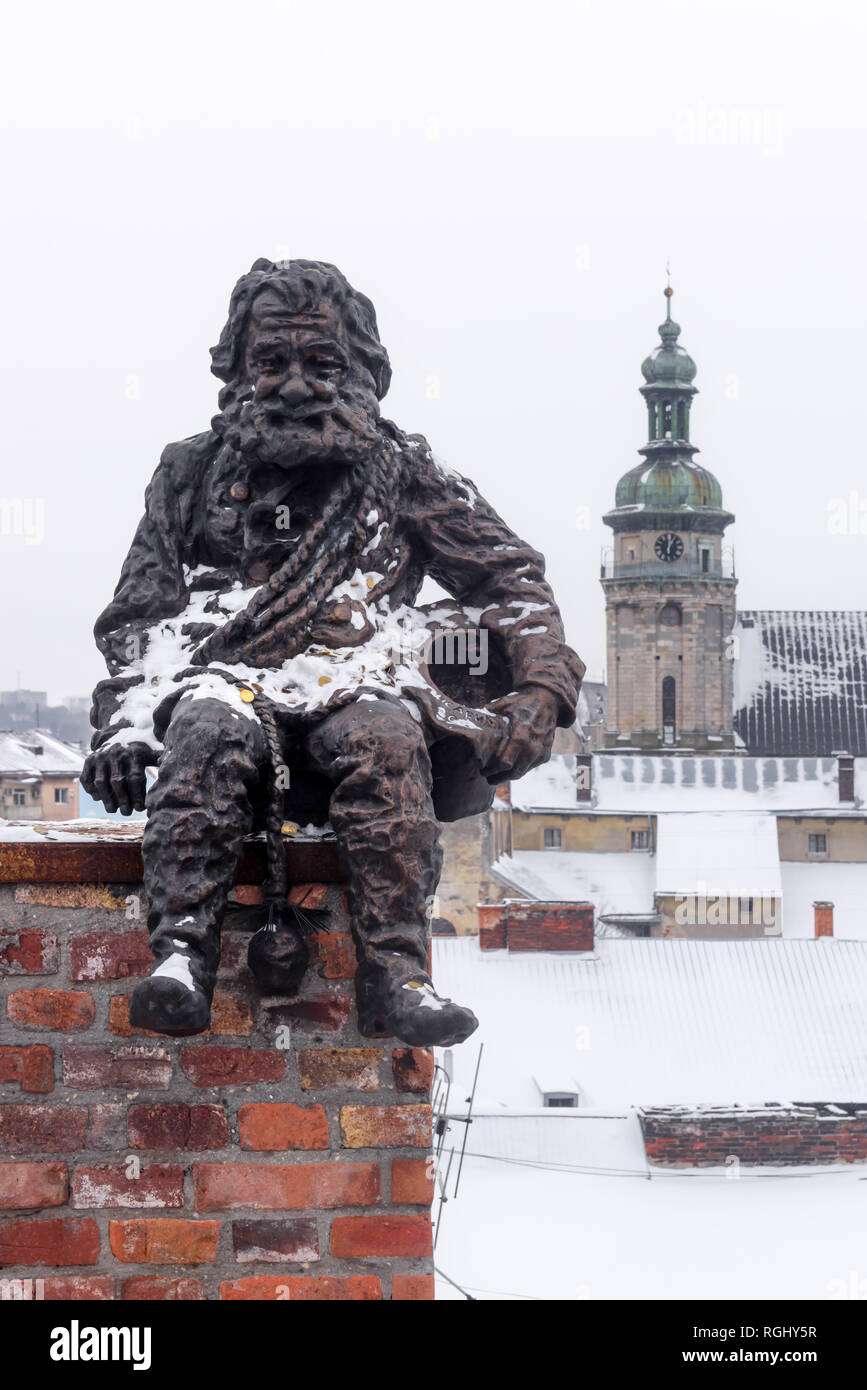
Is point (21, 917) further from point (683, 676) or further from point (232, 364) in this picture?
point (683, 676)

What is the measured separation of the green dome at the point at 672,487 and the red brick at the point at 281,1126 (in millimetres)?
61694

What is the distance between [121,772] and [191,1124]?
828 mm

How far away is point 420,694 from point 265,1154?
3.66 ft

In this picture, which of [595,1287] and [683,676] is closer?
[595,1287]

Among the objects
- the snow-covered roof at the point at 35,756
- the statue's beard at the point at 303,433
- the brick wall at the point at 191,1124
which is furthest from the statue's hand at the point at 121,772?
the snow-covered roof at the point at 35,756

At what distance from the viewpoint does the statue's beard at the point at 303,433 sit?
4.36m

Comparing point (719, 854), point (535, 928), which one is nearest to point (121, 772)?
point (535, 928)

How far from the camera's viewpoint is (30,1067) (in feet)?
13.8

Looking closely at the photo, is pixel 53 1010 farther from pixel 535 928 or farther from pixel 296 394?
pixel 535 928

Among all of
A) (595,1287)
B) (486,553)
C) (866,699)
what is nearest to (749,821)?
(866,699)

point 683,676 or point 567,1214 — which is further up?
point 683,676

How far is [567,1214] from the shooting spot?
57.8 ft

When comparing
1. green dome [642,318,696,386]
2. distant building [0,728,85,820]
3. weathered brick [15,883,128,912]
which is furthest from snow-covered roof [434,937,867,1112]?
green dome [642,318,696,386]

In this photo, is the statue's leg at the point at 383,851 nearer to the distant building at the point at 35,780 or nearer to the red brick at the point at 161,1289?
the red brick at the point at 161,1289
